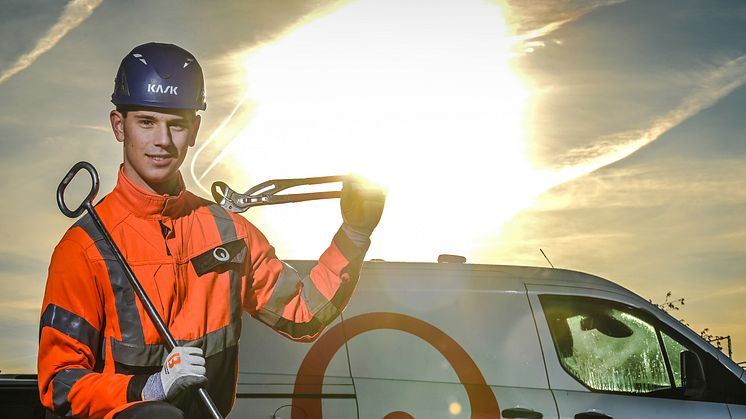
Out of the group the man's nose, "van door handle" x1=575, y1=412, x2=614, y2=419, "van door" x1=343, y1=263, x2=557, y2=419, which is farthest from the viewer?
"van door handle" x1=575, y1=412, x2=614, y2=419

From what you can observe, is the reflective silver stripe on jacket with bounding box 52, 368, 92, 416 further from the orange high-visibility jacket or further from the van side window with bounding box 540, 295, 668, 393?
the van side window with bounding box 540, 295, 668, 393

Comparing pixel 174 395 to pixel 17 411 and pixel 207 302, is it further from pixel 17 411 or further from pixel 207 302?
pixel 17 411

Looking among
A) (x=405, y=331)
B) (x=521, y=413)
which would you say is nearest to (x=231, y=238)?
(x=405, y=331)

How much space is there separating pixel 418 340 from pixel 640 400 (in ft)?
4.91

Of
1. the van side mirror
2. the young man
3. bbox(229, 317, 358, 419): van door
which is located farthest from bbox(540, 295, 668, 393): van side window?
the young man

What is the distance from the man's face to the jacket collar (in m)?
0.03

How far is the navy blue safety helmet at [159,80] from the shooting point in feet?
9.41

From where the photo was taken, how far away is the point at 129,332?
2746mm

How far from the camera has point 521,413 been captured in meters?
5.50

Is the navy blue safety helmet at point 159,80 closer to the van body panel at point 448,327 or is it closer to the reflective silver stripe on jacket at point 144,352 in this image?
the reflective silver stripe on jacket at point 144,352

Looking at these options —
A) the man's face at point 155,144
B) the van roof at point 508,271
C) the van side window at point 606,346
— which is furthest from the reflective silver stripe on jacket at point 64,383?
the van side window at point 606,346

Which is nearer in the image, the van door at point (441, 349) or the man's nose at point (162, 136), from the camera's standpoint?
the man's nose at point (162, 136)

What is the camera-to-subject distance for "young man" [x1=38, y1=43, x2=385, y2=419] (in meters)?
2.66

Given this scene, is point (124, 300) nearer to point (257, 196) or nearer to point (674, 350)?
point (257, 196)
